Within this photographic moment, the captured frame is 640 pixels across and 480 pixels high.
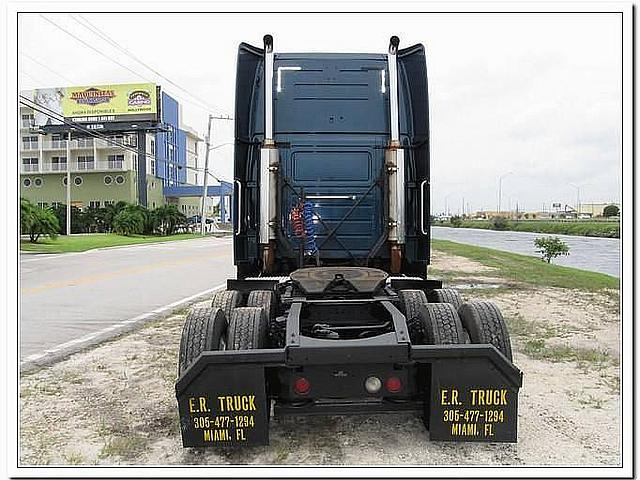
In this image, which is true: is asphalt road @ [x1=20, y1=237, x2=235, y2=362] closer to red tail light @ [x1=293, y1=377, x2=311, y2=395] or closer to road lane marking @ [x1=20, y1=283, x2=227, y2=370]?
Result: road lane marking @ [x1=20, y1=283, x2=227, y2=370]

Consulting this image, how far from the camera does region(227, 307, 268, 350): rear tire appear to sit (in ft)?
15.6

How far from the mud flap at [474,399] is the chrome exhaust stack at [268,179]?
2.72 meters

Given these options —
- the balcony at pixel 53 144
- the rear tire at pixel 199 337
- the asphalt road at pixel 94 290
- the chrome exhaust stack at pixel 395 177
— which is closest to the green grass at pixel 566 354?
the chrome exhaust stack at pixel 395 177

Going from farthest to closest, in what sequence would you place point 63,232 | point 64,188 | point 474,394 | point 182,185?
point 182,185
point 64,188
point 63,232
point 474,394

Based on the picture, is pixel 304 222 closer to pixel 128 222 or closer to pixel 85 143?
pixel 128 222

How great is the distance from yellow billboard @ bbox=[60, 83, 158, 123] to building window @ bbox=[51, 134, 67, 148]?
365 centimetres

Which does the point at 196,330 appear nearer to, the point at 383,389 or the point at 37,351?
the point at 383,389

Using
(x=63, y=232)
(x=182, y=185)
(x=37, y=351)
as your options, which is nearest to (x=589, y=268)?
(x=37, y=351)

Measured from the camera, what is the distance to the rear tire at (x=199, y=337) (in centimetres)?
461

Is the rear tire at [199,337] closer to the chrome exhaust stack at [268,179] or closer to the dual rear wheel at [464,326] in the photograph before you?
the dual rear wheel at [464,326]

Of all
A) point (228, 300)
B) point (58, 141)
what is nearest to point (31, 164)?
point (58, 141)

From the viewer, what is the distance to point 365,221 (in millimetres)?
6785

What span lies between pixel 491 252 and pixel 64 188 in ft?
111

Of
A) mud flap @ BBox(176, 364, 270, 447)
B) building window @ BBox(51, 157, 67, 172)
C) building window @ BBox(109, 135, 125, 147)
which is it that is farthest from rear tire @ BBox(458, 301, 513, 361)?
building window @ BBox(109, 135, 125, 147)
